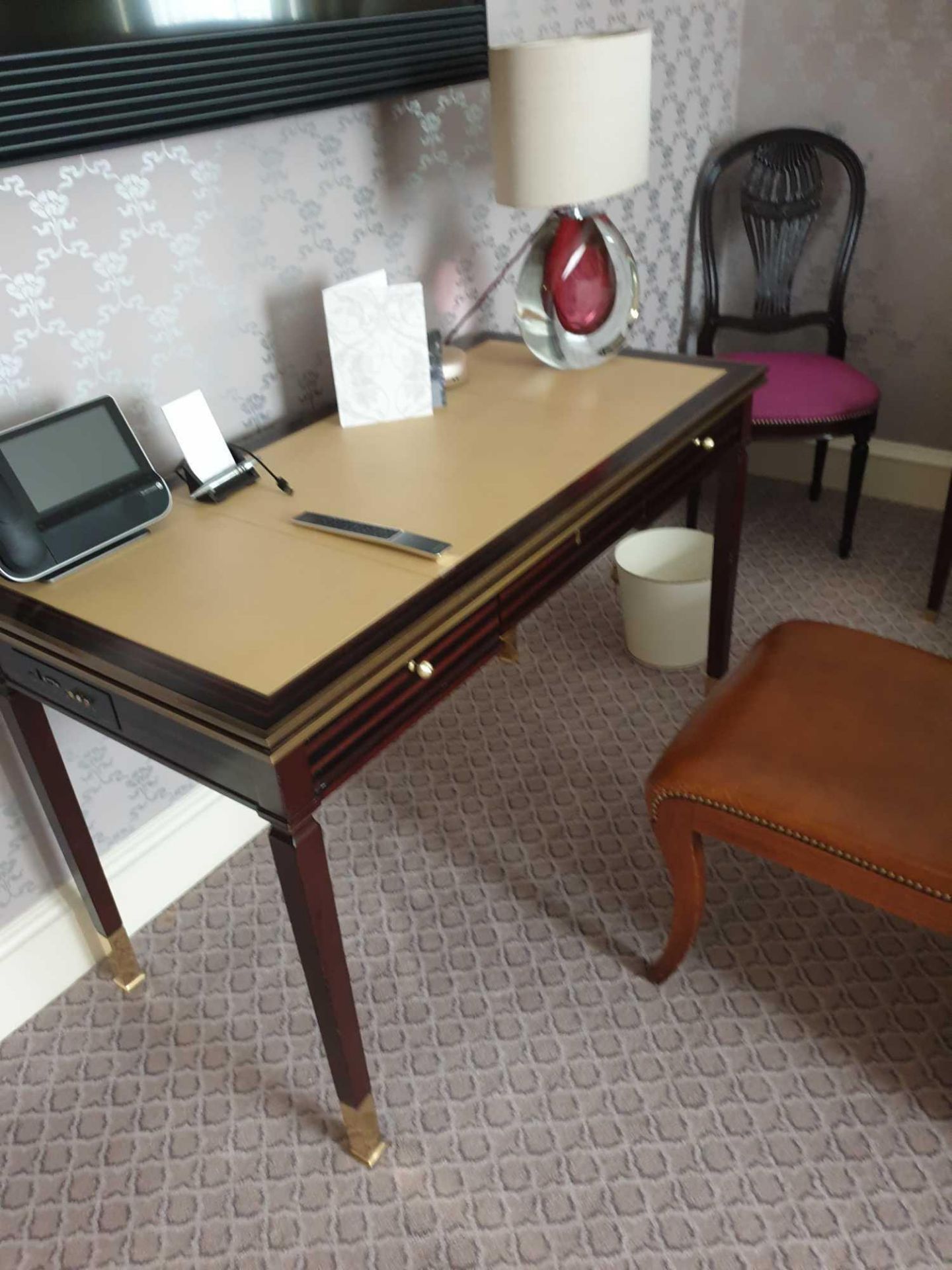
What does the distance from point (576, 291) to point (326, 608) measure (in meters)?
0.88

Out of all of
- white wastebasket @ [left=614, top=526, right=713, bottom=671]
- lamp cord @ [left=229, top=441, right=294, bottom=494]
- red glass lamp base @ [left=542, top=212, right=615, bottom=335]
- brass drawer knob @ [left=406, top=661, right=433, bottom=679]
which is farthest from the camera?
white wastebasket @ [left=614, top=526, right=713, bottom=671]

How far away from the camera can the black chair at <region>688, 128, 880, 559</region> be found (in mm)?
2363

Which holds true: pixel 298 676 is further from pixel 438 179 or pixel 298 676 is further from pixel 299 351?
pixel 438 179

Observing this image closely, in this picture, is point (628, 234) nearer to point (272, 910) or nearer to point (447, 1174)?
point (272, 910)

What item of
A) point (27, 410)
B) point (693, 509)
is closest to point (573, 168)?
point (27, 410)

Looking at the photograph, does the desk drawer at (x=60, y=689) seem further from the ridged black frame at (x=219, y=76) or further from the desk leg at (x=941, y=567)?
the desk leg at (x=941, y=567)

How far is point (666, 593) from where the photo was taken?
7.00 feet

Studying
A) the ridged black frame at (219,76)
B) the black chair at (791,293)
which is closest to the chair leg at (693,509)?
the black chair at (791,293)

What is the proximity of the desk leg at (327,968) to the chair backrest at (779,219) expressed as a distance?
2044mm

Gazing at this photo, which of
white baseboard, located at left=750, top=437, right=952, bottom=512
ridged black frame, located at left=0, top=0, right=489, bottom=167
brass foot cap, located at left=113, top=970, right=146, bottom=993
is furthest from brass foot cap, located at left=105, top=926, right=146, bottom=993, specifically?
white baseboard, located at left=750, top=437, right=952, bottom=512

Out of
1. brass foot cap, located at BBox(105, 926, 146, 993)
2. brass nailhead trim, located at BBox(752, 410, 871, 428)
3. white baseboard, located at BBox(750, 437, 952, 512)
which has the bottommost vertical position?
brass foot cap, located at BBox(105, 926, 146, 993)

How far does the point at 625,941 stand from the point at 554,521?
0.75 m

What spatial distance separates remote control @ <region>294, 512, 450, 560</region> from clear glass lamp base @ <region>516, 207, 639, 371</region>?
65cm

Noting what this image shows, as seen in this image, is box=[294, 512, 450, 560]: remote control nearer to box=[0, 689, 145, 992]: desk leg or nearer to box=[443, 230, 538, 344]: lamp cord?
box=[0, 689, 145, 992]: desk leg
